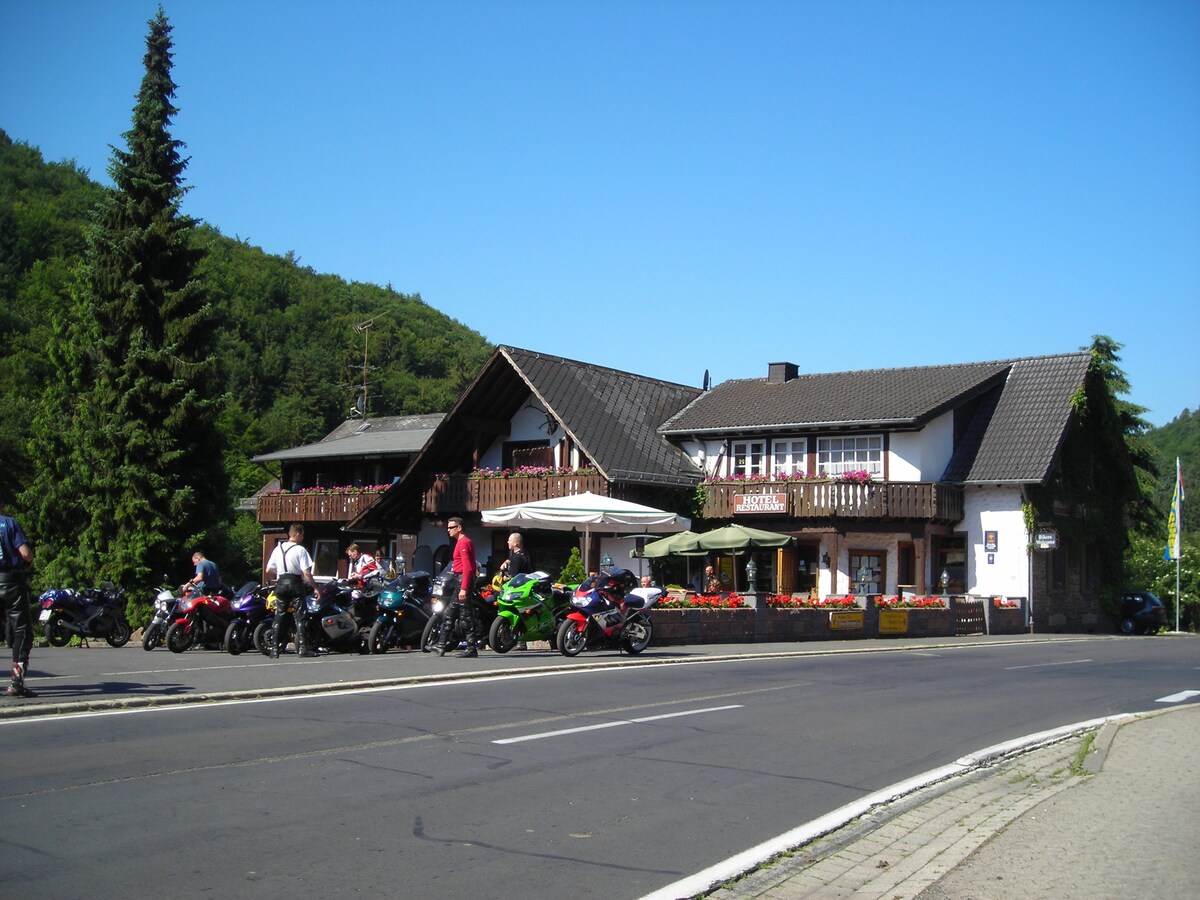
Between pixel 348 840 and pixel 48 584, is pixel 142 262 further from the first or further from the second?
pixel 348 840

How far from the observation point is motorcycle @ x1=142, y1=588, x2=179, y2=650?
62.7 feet

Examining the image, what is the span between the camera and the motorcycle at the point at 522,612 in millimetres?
17953

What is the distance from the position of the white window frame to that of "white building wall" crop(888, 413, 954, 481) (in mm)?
2833

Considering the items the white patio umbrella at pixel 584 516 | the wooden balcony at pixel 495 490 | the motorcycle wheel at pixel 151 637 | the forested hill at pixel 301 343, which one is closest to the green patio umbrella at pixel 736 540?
the white patio umbrella at pixel 584 516

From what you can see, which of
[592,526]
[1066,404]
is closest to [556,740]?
[592,526]

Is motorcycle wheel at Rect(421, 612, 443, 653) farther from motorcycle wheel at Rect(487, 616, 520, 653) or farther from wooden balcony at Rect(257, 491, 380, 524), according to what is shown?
wooden balcony at Rect(257, 491, 380, 524)

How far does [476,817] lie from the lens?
24.1 feet

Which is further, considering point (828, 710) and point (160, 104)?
point (160, 104)

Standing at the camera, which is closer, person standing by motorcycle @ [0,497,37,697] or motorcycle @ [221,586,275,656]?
person standing by motorcycle @ [0,497,37,697]

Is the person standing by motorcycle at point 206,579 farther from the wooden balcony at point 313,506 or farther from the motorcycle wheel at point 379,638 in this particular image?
the wooden balcony at point 313,506

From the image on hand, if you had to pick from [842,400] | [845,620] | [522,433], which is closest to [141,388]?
[522,433]

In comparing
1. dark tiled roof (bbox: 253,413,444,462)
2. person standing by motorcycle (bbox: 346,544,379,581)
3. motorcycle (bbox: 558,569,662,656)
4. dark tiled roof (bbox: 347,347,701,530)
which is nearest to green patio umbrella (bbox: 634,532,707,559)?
dark tiled roof (bbox: 347,347,701,530)

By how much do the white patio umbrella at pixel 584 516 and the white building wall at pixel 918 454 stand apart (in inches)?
581

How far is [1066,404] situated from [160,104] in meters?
29.6
